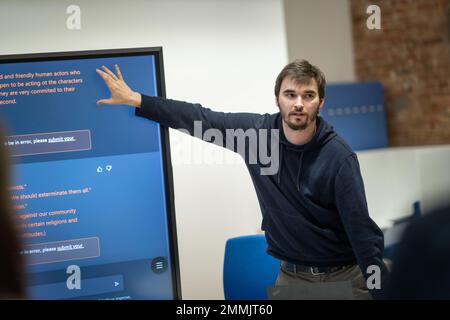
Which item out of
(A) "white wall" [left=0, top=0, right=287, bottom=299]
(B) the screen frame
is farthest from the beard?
(A) "white wall" [left=0, top=0, right=287, bottom=299]

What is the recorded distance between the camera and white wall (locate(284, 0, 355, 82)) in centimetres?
428

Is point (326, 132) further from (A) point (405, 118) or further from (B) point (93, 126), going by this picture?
(A) point (405, 118)

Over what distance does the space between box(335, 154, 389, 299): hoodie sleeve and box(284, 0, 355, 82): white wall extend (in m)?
2.47

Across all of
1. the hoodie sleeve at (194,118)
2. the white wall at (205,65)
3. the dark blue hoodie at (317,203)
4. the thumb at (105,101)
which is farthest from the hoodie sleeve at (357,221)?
the thumb at (105,101)

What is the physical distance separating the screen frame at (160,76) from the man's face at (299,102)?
1.66 feet

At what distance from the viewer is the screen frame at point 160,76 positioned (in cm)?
208

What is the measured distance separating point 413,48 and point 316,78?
2.78 meters

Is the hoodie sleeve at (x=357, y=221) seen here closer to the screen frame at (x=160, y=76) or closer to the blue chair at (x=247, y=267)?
the blue chair at (x=247, y=267)

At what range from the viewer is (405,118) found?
14.1 feet

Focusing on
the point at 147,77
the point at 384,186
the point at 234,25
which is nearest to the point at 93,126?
the point at 147,77

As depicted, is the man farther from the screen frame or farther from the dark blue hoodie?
the screen frame

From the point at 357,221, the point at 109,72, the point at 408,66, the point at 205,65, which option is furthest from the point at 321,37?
the point at 357,221

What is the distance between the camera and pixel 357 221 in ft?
6.12

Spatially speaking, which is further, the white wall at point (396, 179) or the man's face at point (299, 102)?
the white wall at point (396, 179)
